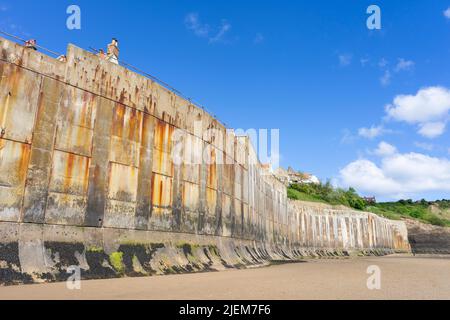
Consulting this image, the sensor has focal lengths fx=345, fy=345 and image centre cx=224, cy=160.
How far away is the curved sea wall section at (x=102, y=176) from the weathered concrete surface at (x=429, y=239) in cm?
8106

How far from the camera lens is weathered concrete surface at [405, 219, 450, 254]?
82750 mm

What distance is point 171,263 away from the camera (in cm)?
1402

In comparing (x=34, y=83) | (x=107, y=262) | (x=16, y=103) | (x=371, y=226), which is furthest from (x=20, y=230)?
(x=371, y=226)

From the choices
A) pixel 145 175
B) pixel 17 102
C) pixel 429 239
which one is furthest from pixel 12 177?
pixel 429 239

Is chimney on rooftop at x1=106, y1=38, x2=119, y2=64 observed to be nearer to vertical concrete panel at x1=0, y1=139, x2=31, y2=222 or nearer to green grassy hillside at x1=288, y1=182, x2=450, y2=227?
vertical concrete panel at x1=0, y1=139, x2=31, y2=222

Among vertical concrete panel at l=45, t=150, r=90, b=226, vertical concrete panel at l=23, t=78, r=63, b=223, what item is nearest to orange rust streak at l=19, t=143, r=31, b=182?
vertical concrete panel at l=23, t=78, r=63, b=223

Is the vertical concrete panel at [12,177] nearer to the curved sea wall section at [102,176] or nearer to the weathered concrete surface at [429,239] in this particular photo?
the curved sea wall section at [102,176]

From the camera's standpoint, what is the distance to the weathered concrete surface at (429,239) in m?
82.8

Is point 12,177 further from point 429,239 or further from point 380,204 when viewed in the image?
point 380,204

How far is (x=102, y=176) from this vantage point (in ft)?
41.4

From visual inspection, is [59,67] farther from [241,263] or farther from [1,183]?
[241,263]

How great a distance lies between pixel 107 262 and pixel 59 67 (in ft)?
22.5

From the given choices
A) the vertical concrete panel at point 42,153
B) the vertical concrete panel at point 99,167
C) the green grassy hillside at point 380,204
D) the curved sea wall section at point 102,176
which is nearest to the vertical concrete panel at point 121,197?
the curved sea wall section at point 102,176
